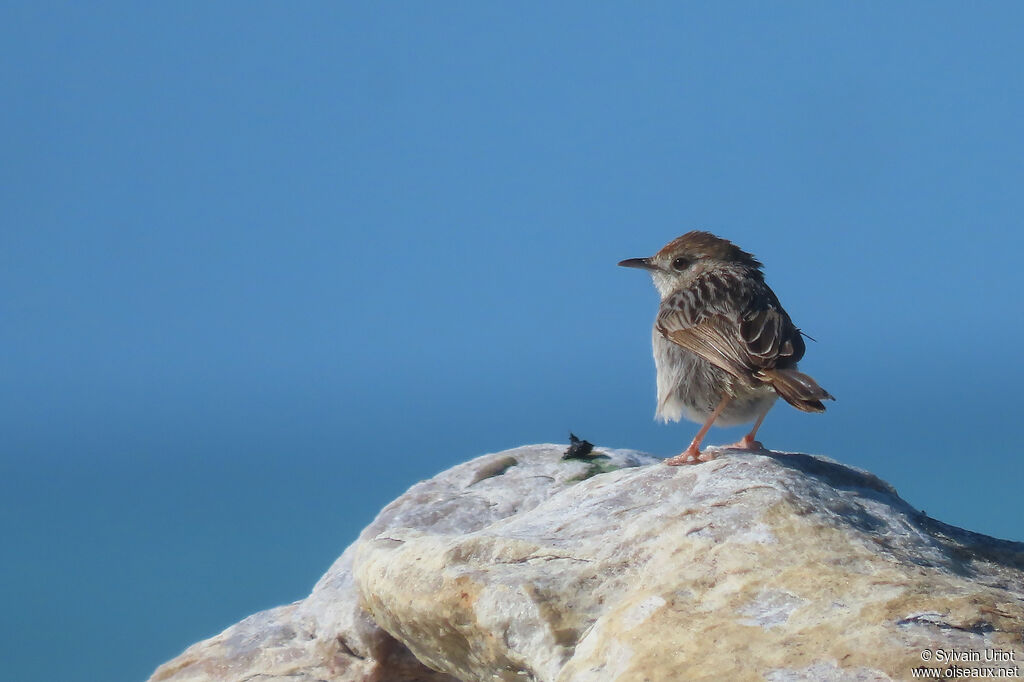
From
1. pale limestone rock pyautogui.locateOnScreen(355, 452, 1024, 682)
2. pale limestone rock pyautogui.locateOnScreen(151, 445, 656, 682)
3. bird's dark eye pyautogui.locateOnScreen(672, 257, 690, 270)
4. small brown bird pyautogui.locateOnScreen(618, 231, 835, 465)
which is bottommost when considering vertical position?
pale limestone rock pyautogui.locateOnScreen(355, 452, 1024, 682)

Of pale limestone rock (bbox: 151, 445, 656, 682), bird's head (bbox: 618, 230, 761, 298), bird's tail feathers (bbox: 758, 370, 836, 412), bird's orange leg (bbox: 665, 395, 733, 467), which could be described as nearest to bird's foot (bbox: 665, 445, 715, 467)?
bird's orange leg (bbox: 665, 395, 733, 467)

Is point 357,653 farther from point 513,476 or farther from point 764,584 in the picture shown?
point 764,584

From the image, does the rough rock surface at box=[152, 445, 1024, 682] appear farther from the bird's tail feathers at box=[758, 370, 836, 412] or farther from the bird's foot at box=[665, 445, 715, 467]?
the bird's tail feathers at box=[758, 370, 836, 412]

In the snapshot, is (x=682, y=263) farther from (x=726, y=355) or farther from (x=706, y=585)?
(x=706, y=585)

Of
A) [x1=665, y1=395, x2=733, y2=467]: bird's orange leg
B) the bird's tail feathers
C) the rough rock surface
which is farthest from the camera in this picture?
[x1=665, y1=395, x2=733, y2=467]: bird's orange leg

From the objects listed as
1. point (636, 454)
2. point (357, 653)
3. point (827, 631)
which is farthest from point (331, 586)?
point (827, 631)

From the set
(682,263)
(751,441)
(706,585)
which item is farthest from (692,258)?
(706,585)
